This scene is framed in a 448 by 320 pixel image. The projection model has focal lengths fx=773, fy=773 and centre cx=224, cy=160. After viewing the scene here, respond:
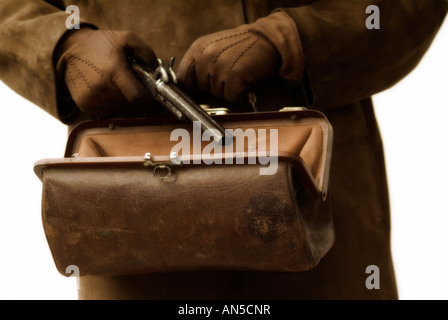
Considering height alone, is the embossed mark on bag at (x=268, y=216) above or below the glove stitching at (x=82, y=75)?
below

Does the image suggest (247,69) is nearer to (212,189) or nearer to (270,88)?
(270,88)

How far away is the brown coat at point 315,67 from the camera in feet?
5.23

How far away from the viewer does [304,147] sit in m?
1.48

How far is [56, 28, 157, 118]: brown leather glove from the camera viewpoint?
1494 millimetres

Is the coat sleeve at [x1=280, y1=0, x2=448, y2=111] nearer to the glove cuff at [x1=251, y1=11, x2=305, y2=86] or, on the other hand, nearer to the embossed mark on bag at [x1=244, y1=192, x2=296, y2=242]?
the glove cuff at [x1=251, y1=11, x2=305, y2=86]

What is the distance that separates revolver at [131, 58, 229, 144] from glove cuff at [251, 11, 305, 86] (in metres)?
0.19

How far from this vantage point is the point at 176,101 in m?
1.47

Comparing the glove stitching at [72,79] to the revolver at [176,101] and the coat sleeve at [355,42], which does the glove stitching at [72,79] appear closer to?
the revolver at [176,101]

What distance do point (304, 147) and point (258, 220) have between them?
215mm

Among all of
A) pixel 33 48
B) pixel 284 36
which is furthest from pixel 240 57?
pixel 33 48

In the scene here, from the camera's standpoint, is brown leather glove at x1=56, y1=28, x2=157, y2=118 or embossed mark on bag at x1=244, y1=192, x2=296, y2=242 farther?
brown leather glove at x1=56, y1=28, x2=157, y2=118

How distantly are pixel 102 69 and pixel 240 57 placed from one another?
10.6 inches

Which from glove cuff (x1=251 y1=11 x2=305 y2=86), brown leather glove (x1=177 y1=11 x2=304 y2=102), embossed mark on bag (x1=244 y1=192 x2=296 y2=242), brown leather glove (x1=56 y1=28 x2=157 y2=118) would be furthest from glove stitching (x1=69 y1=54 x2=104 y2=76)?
embossed mark on bag (x1=244 y1=192 x2=296 y2=242)

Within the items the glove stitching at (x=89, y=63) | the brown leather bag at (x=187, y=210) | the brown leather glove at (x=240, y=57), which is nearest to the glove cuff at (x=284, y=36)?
the brown leather glove at (x=240, y=57)
